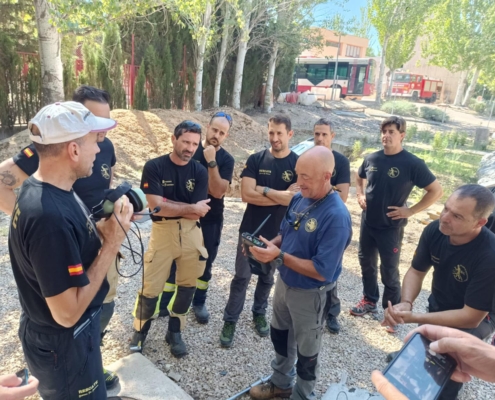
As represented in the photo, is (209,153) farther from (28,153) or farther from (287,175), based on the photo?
(28,153)

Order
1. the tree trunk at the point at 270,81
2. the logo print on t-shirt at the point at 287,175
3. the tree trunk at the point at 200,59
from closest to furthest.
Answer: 1. the logo print on t-shirt at the point at 287,175
2. the tree trunk at the point at 200,59
3. the tree trunk at the point at 270,81

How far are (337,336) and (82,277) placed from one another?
2931 mm

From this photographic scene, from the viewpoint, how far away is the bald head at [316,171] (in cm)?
254

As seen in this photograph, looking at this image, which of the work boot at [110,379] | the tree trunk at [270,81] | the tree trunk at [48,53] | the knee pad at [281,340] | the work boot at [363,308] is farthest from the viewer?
the tree trunk at [270,81]

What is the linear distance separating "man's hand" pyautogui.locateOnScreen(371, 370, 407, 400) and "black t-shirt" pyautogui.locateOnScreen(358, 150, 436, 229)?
8.36 feet

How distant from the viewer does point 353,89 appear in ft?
103

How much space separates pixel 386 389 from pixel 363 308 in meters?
2.81

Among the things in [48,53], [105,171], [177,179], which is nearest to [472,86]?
[48,53]

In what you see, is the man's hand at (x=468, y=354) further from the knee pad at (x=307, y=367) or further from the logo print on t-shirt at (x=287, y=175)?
the logo print on t-shirt at (x=287, y=175)

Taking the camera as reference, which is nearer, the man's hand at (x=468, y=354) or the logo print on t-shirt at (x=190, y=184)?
the man's hand at (x=468, y=354)

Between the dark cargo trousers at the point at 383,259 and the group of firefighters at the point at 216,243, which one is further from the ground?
the group of firefighters at the point at 216,243

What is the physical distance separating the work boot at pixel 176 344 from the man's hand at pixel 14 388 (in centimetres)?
179

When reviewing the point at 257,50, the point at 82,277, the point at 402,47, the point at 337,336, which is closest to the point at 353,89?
the point at 402,47

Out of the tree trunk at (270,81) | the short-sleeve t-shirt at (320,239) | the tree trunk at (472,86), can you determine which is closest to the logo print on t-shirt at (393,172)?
the short-sleeve t-shirt at (320,239)
